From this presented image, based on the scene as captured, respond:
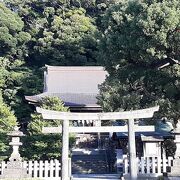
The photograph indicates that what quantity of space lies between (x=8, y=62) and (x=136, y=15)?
26716 mm

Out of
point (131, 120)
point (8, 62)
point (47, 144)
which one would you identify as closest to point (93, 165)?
point (47, 144)

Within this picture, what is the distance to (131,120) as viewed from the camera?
12727 mm

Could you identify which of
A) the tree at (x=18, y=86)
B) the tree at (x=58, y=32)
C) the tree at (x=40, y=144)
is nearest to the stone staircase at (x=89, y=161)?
the tree at (x=40, y=144)

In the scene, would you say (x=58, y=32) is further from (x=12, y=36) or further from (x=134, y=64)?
(x=134, y=64)

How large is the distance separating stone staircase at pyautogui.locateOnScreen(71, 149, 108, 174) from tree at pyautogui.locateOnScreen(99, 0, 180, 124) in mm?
3107

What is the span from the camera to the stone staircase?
59.0 ft

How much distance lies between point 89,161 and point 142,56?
6.43 meters

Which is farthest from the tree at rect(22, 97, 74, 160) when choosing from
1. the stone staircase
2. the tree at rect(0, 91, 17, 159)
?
the stone staircase

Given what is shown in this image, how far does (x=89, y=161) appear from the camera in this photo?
19.5 m

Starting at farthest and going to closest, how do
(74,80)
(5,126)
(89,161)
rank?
(74,80) → (89,161) → (5,126)

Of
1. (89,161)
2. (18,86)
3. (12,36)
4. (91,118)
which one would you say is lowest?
(89,161)

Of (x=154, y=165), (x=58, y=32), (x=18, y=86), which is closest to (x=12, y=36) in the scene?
(x=58, y=32)

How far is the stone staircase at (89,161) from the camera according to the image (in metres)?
18.0

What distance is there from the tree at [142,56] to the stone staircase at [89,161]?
311cm
